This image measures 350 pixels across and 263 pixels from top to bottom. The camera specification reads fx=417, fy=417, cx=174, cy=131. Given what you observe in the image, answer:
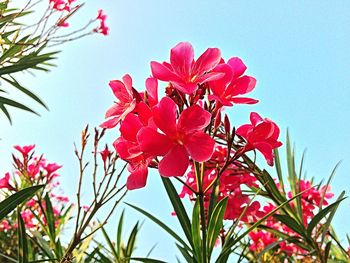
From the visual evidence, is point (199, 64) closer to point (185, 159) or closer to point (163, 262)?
point (185, 159)

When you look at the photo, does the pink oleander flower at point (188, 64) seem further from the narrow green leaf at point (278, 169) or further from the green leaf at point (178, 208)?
the narrow green leaf at point (278, 169)

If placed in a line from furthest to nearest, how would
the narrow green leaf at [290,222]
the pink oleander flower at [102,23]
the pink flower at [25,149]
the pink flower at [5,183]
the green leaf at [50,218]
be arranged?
the pink oleander flower at [102,23]
the pink flower at [25,149]
the pink flower at [5,183]
the green leaf at [50,218]
the narrow green leaf at [290,222]

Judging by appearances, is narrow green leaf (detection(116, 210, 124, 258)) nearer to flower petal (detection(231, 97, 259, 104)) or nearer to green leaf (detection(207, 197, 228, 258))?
green leaf (detection(207, 197, 228, 258))

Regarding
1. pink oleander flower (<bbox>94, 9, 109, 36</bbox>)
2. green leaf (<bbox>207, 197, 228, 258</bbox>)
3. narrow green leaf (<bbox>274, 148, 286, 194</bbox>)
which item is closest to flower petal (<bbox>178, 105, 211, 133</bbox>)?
green leaf (<bbox>207, 197, 228, 258</bbox>)

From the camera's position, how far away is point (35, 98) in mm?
2023

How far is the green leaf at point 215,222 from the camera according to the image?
84 cm

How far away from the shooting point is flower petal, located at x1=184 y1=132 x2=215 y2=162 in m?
0.69

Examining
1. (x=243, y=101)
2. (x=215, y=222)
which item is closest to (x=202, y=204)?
(x=215, y=222)

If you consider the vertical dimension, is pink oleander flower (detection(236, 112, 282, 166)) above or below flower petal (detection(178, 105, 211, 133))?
above

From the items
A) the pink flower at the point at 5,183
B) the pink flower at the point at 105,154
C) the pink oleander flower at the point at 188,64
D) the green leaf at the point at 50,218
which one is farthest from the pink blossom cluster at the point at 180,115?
the pink flower at the point at 5,183

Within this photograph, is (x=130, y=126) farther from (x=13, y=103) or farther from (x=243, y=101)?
(x=13, y=103)

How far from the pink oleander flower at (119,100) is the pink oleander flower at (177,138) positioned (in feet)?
0.36

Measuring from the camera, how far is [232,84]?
79cm

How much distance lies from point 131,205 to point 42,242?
1.72 ft
